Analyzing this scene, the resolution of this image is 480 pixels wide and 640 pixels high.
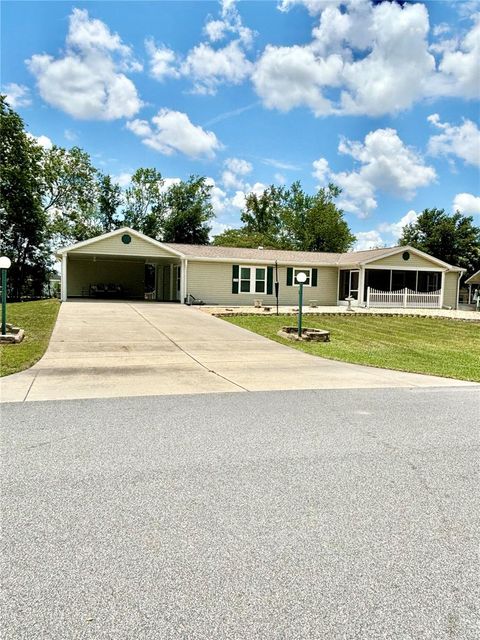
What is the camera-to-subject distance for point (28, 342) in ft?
36.1

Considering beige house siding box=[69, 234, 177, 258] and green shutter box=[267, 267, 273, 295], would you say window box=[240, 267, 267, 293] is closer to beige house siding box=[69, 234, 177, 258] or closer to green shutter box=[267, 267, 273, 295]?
green shutter box=[267, 267, 273, 295]

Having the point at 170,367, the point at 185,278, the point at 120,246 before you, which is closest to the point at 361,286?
the point at 185,278

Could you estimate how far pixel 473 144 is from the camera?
17.6 meters

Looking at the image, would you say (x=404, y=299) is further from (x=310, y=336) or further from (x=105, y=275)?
(x=105, y=275)

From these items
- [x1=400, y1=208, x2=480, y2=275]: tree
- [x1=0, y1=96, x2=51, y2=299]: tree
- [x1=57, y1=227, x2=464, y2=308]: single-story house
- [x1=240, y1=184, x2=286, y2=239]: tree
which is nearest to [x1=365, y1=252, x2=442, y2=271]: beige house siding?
[x1=57, y1=227, x2=464, y2=308]: single-story house

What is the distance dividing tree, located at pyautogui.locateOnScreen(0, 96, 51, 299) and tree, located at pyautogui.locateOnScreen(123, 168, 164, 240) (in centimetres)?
958

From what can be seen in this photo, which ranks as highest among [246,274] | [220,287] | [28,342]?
[246,274]

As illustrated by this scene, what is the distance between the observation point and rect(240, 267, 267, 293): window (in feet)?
85.0

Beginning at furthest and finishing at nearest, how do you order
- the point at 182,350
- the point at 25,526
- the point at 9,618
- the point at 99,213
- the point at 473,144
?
the point at 99,213 < the point at 473,144 < the point at 182,350 < the point at 25,526 < the point at 9,618

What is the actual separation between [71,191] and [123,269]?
15.1 m

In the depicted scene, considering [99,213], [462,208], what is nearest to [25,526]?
[99,213]

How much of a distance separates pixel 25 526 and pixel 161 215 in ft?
143

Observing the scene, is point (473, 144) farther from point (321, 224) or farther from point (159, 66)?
point (321, 224)

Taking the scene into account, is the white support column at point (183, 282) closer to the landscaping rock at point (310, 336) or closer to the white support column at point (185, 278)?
the white support column at point (185, 278)
